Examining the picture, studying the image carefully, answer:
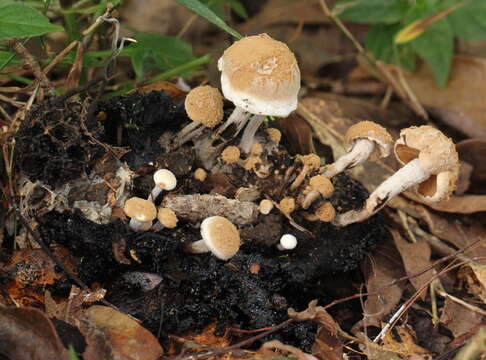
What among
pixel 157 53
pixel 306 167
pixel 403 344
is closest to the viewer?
pixel 403 344

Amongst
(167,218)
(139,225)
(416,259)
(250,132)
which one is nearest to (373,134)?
(250,132)

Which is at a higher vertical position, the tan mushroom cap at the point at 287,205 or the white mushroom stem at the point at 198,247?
the tan mushroom cap at the point at 287,205

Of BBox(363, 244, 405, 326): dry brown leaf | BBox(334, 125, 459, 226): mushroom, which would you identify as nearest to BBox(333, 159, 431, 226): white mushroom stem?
BBox(334, 125, 459, 226): mushroom

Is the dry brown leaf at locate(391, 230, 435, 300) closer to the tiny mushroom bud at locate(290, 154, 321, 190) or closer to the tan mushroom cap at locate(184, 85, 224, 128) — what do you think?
the tiny mushroom bud at locate(290, 154, 321, 190)

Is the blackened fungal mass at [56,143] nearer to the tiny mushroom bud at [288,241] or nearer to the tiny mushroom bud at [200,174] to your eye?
the tiny mushroom bud at [200,174]

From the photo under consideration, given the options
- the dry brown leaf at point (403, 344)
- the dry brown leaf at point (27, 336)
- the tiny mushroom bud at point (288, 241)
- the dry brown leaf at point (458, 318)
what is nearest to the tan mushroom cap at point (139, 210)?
the dry brown leaf at point (27, 336)

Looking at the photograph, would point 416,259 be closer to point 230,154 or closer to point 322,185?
point 322,185
